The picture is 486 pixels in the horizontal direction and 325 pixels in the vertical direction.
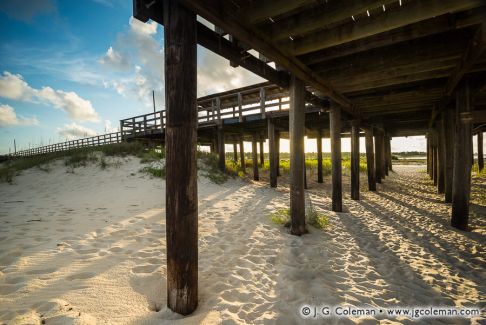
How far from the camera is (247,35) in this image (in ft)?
10.7

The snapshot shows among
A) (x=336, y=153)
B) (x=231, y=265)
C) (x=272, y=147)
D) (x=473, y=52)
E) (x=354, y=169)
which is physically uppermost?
(x=473, y=52)

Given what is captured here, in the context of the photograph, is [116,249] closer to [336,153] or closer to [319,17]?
[319,17]

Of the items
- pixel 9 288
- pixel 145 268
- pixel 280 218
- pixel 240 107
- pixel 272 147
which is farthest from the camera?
pixel 240 107

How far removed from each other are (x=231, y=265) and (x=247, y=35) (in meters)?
3.32

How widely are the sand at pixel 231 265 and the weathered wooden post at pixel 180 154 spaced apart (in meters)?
0.38

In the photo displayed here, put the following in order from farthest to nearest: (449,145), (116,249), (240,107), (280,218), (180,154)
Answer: (240,107) < (449,145) < (280,218) < (116,249) < (180,154)

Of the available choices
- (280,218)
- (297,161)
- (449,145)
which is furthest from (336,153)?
(449,145)

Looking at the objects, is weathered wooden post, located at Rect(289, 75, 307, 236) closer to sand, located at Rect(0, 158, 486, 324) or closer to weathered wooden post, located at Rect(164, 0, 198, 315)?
sand, located at Rect(0, 158, 486, 324)

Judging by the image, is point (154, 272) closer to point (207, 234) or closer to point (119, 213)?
point (207, 234)

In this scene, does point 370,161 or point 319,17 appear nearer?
point 319,17

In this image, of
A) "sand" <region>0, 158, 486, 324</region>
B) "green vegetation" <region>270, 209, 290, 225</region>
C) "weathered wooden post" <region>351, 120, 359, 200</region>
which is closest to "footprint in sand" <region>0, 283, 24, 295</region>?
"sand" <region>0, 158, 486, 324</region>

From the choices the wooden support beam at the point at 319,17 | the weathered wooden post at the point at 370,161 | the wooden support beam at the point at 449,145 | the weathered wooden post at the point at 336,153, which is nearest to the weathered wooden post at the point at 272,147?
the weathered wooden post at the point at 336,153

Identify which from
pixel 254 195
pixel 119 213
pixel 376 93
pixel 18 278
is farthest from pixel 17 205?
pixel 376 93

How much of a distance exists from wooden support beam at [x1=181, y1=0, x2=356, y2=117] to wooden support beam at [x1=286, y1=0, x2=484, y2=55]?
0.25m
